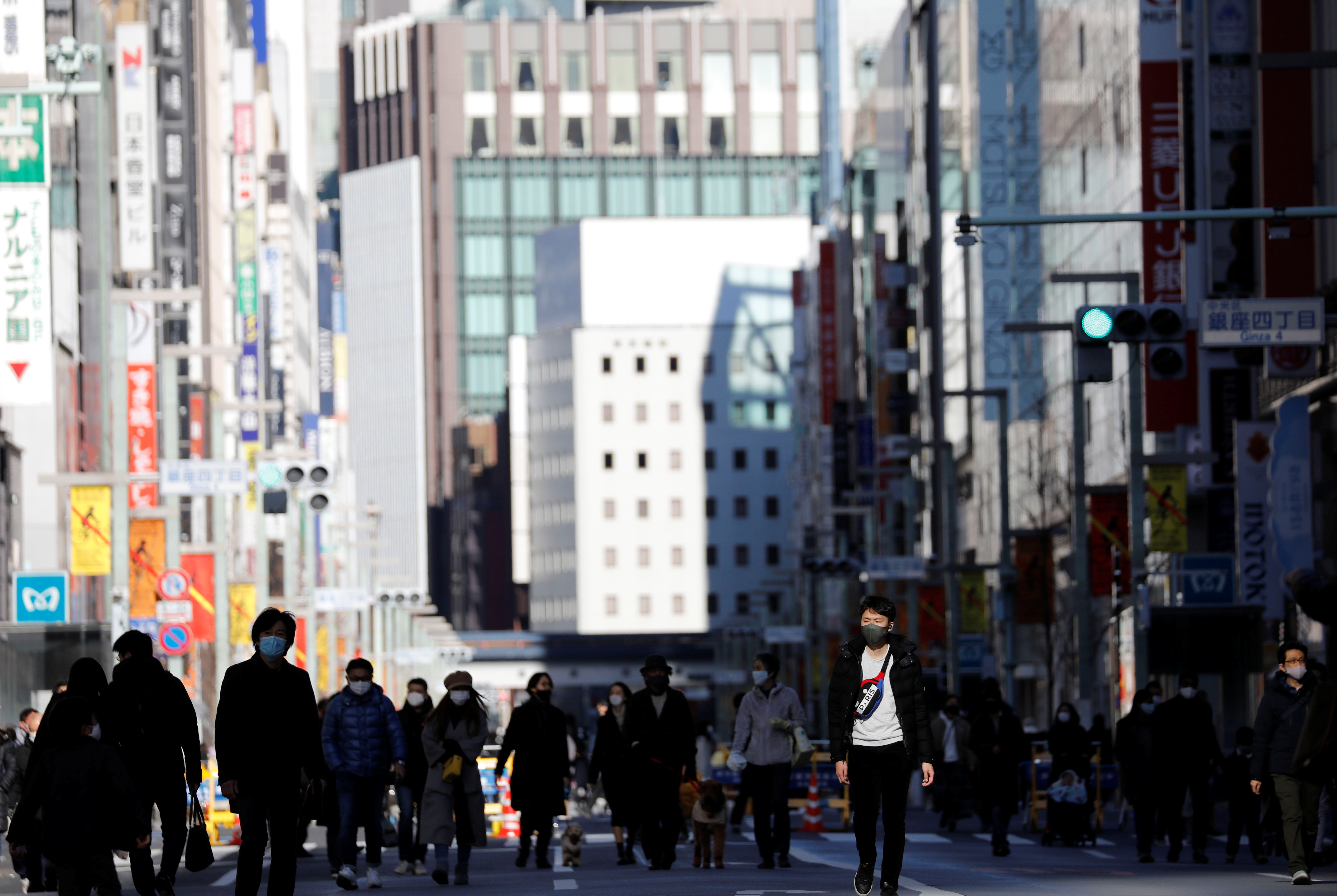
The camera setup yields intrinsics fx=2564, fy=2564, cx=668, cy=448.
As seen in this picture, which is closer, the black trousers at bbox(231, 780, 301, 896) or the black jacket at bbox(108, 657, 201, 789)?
the black trousers at bbox(231, 780, 301, 896)

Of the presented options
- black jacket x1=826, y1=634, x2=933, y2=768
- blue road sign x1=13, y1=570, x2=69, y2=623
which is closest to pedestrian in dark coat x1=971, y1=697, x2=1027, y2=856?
black jacket x1=826, y1=634, x2=933, y2=768

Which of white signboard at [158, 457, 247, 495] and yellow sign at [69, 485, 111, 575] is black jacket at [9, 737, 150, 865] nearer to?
white signboard at [158, 457, 247, 495]

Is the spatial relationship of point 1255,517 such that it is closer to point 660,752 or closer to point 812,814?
point 812,814

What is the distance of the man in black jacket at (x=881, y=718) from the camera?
13539 mm

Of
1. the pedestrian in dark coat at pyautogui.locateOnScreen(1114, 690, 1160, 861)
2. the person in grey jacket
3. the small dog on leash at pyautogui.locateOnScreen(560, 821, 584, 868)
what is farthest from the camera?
the pedestrian in dark coat at pyautogui.locateOnScreen(1114, 690, 1160, 861)

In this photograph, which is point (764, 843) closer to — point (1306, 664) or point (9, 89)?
point (1306, 664)

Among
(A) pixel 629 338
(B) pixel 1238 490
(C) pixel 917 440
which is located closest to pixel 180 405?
(C) pixel 917 440

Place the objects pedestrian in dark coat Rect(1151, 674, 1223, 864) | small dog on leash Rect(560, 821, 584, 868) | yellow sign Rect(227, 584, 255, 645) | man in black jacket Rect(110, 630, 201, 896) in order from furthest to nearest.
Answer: yellow sign Rect(227, 584, 255, 645) → pedestrian in dark coat Rect(1151, 674, 1223, 864) → small dog on leash Rect(560, 821, 584, 868) → man in black jacket Rect(110, 630, 201, 896)

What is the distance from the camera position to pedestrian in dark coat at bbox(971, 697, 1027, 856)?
889 inches

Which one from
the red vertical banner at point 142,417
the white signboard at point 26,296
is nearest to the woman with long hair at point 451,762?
the white signboard at point 26,296

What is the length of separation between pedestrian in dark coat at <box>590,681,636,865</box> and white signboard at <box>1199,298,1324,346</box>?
20.9 feet

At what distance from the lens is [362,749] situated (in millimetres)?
17812

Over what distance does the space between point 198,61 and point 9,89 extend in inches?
2392

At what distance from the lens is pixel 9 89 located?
24141 millimetres
